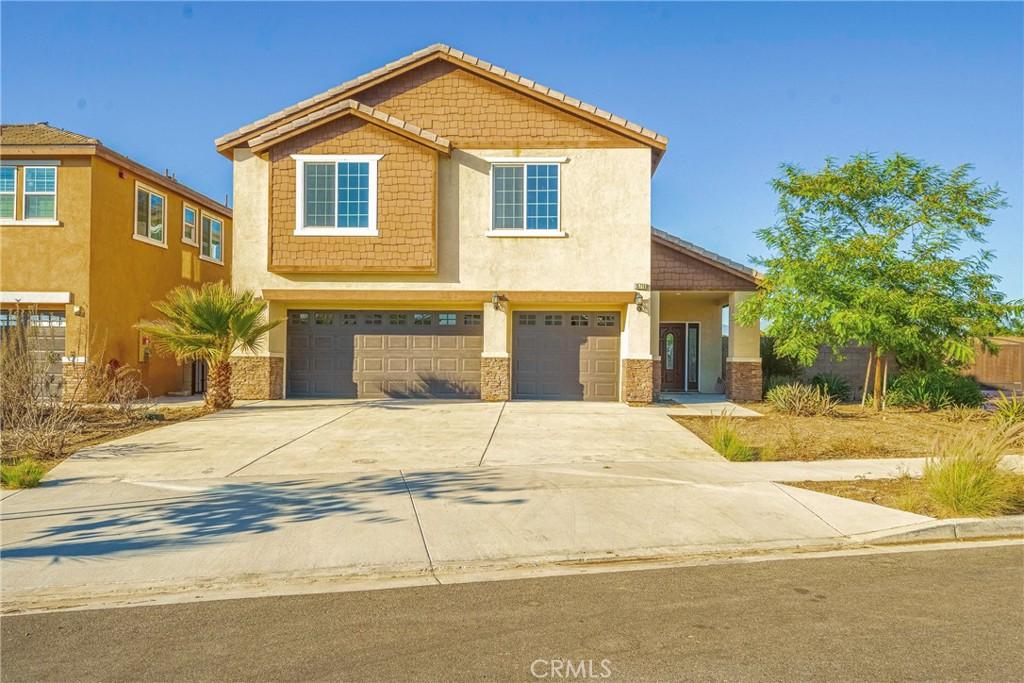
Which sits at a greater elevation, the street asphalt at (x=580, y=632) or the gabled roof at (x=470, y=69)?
the gabled roof at (x=470, y=69)

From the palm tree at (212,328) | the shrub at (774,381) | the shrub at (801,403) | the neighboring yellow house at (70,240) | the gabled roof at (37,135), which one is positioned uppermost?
the gabled roof at (37,135)

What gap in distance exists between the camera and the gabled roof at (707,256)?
65.5ft

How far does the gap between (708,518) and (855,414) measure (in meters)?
10.9

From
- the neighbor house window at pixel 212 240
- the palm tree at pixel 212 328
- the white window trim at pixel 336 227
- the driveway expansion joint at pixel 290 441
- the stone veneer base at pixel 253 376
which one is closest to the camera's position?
the driveway expansion joint at pixel 290 441

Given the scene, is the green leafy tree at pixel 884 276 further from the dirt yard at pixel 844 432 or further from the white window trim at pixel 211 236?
the white window trim at pixel 211 236

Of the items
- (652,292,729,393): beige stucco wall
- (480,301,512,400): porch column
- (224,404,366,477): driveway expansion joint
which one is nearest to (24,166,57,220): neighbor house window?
(224,404,366,477): driveway expansion joint

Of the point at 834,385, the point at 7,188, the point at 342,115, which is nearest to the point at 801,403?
the point at 834,385

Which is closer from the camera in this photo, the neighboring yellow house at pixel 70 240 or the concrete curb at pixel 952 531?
the concrete curb at pixel 952 531

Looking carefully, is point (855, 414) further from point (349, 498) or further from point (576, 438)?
point (349, 498)

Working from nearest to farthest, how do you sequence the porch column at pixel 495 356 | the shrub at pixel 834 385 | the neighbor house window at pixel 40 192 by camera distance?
the neighbor house window at pixel 40 192, the porch column at pixel 495 356, the shrub at pixel 834 385

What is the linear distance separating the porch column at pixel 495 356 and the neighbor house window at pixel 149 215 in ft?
33.9

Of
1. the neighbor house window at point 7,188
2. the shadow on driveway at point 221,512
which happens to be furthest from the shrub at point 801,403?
the neighbor house window at point 7,188

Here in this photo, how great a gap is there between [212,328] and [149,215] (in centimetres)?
717

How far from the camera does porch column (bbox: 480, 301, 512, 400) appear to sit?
1880cm
